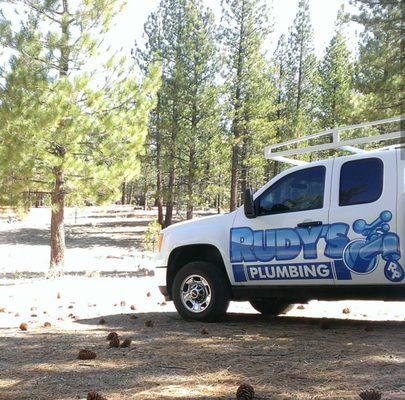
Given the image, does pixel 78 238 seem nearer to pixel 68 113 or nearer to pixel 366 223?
pixel 68 113

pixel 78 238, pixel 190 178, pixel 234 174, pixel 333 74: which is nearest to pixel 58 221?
pixel 190 178

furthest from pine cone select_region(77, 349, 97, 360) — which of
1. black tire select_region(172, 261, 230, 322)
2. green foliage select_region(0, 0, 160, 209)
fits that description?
green foliage select_region(0, 0, 160, 209)

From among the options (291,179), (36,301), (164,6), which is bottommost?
(36,301)

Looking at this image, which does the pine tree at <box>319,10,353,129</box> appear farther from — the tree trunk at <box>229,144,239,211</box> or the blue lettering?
the blue lettering

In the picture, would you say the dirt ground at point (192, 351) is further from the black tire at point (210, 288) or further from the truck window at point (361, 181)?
the truck window at point (361, 181)

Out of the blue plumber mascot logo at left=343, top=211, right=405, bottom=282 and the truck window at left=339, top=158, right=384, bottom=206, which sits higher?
the truck window at left=339, top=158, right=384, bottom=206

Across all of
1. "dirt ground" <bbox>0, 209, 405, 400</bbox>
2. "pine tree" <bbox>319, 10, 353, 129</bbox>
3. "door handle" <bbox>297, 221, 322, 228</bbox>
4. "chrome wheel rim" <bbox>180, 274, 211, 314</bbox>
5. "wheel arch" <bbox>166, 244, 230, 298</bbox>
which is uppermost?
"pine tree" <bbox>319, 10, 353, 129</bbox>

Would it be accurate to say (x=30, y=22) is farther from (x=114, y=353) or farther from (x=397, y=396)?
(x=397, y=396)

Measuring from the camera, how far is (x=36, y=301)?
948cm

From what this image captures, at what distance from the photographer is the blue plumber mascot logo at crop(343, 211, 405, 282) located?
558 centimetres

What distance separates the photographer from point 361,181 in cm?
598

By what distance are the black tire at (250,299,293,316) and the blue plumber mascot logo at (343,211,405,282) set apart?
195cm

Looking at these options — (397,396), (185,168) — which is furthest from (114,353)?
(185,168)

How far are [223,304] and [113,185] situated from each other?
28.6ft
